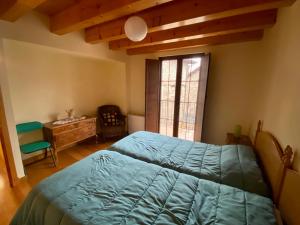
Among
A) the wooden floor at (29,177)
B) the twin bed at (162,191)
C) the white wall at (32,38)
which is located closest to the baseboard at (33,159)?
the wooden floor at (29,177)

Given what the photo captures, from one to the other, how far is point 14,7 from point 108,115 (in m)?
2.63

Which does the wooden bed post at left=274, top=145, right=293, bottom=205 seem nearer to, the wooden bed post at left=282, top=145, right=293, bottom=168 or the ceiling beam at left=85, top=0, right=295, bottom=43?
the wooden bed post at left=282, top=145, right=293, bottom=168

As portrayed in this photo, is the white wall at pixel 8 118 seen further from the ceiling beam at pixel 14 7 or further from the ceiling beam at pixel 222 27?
the ceiling beam at pixel 222 27

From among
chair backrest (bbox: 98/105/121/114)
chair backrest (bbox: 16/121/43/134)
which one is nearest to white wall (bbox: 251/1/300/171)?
chair backrest (bbox: 98/105/121/114)

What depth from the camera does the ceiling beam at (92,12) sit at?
141cm

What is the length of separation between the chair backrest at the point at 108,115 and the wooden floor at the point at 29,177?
54 centimetres

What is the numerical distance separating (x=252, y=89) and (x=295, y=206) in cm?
221

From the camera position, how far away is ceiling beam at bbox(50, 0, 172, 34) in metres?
1.41

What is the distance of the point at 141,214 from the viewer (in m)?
1.02

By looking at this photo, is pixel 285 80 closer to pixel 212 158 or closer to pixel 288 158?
pixel 288 158

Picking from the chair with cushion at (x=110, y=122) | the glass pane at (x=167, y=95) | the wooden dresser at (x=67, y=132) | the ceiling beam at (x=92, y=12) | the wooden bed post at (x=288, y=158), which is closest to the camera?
the wooden bed post at (x=288, y=158)

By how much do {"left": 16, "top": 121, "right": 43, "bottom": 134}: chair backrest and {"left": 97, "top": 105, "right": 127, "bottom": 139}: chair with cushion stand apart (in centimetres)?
129

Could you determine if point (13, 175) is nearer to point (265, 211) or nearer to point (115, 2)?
point (115, 2)

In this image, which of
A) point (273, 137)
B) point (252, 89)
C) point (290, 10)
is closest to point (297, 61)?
point (290, 10)
